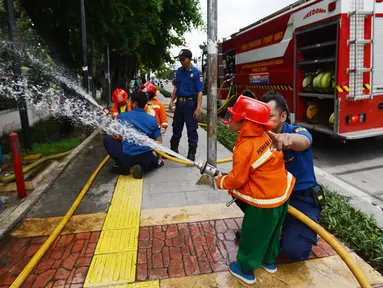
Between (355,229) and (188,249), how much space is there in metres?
1.73

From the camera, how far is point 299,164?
2.79 m

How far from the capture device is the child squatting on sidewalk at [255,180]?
232cm

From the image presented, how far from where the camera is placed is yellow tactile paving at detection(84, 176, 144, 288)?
2.62m

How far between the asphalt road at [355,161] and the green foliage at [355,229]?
0.98m

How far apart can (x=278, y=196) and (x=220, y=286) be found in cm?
83

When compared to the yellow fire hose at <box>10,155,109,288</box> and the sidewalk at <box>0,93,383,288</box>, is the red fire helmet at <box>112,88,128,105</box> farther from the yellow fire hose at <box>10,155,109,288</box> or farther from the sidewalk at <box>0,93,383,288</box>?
the yellow fire hose at <box>10,155,109,288</box>

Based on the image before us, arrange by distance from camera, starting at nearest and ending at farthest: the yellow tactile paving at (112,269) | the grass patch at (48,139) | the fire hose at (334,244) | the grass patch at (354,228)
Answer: the fire hose at (334,244)
the yellow tactile paving at (112,269)
the grass patch at (354,228)
the grass patch at (48,139)

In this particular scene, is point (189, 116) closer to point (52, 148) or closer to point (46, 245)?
point (46, 245)

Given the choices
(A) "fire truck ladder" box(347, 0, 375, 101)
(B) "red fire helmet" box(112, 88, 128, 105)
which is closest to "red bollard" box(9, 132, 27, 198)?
(B) "red fire helmet" box(112, 88, 128, 105)

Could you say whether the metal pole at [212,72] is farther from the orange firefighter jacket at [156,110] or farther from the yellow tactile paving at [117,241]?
the orange firefighter jacket at [156,110]

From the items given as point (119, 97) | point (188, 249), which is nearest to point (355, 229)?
point (188, 249)

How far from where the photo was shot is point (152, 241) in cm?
313

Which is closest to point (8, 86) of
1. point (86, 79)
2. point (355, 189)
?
point (86, 79)

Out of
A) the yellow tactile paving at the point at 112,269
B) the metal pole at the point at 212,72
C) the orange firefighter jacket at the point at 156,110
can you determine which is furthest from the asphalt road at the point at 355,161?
the yellow tactile paving at the point at 112,269
